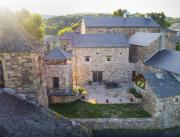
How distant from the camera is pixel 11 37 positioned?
55.6ft

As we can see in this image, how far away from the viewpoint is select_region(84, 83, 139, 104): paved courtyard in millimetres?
26413

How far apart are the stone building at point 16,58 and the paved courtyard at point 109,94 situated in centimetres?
1037

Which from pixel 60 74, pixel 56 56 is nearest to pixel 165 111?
pixel 60 74

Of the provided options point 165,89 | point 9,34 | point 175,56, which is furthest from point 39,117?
point 175,56

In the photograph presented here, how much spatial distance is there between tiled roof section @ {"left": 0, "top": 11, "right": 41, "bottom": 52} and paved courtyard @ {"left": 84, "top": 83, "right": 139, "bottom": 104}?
1170 centimetres

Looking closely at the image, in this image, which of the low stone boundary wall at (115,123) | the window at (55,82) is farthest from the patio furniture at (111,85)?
the low stone boundary wall at (115,123)

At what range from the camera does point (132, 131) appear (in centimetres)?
2127

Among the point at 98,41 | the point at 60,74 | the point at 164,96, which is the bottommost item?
the point at 164,96

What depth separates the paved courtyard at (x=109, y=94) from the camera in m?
26.4

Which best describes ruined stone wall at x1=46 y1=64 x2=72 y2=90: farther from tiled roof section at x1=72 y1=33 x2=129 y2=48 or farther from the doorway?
the doorway

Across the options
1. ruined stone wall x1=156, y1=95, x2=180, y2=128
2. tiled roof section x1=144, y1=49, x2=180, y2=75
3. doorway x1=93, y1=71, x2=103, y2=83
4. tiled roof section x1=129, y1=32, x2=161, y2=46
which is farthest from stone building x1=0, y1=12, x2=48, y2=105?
tiled roof section x1=129, y1=32, x2=161, y2=46

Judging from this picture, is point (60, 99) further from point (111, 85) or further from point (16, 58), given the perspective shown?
point (16, 58)

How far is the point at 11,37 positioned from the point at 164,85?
571 inches

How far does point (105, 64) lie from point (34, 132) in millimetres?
26897
